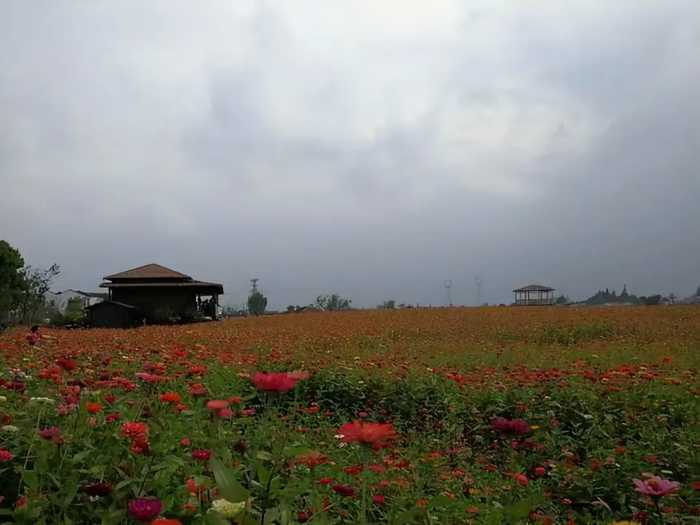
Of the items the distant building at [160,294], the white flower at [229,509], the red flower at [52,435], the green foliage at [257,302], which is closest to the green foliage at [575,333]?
the red flower at [52,435]

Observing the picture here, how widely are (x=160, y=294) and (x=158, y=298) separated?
0.64 ft

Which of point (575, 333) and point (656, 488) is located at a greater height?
point (575, 333)

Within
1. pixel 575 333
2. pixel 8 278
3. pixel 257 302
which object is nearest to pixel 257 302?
pixel 257 302

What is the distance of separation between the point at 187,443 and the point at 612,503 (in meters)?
2.34

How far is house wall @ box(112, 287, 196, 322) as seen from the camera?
2247cm

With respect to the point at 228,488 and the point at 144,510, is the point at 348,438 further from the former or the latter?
the point at 144,510

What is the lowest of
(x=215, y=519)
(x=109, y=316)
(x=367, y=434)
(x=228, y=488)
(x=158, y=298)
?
(x=215, y=519)

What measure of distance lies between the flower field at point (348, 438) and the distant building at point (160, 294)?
14283 mm

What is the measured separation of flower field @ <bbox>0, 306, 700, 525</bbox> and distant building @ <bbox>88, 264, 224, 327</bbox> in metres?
14.3

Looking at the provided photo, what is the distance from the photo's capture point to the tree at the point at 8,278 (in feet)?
53.0

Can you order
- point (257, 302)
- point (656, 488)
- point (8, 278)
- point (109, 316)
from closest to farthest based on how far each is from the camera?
point (656, 488), point (8, 278), point (109, 316), point (257, 302)

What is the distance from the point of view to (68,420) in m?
2.36

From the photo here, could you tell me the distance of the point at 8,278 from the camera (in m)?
17.0

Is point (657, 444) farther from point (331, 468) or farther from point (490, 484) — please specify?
point (331, 468)
